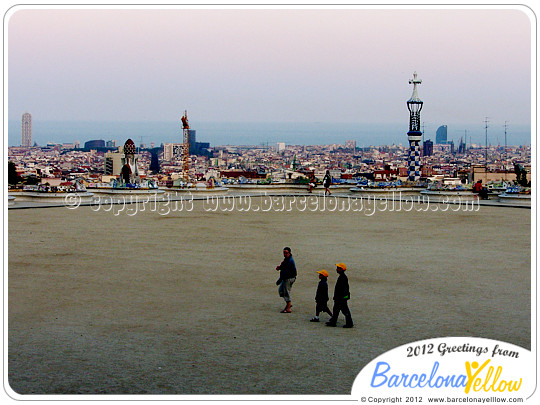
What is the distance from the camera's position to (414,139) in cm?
3962

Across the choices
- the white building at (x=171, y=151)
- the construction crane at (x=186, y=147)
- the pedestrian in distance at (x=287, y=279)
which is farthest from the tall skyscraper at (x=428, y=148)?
the pedestrian in distance at (x=287, y=279)

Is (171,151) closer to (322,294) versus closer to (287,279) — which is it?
(287,279)

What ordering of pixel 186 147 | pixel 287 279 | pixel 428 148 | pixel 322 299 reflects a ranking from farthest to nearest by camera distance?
pixel 428 148
pixel 186 147
pixel 287 279
pixel 322 299

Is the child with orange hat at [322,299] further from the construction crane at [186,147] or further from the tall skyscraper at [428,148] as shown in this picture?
the tall skyscraper at [428,148]

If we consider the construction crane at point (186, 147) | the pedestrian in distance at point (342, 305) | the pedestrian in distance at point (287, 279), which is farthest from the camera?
the construction crane at point (186, 147)

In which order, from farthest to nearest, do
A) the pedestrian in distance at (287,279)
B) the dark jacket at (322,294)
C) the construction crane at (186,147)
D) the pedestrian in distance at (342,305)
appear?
the construction crane at (186,147)
the pedestrian in distance at (287,279)
the dark jacket at (322,294)
the pedestrian in distance at (342,305)

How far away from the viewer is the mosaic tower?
39.0m

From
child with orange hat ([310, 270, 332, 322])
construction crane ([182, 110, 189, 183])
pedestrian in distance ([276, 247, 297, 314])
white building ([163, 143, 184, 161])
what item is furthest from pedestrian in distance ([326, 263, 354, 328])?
white building ([163, 143, 184, 161])

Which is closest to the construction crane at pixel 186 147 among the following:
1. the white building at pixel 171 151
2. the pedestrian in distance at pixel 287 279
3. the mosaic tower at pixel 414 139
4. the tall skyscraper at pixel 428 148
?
the mosaic tower at pixel 414 139

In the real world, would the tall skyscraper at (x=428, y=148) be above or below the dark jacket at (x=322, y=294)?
above

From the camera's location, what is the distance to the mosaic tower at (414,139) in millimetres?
38969

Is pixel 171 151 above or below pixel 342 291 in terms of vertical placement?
above

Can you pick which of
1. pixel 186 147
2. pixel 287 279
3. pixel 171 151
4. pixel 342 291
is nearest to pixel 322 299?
pixel 342 291

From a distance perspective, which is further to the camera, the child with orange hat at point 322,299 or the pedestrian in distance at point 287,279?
the pedestrian in distance at point 287,279
